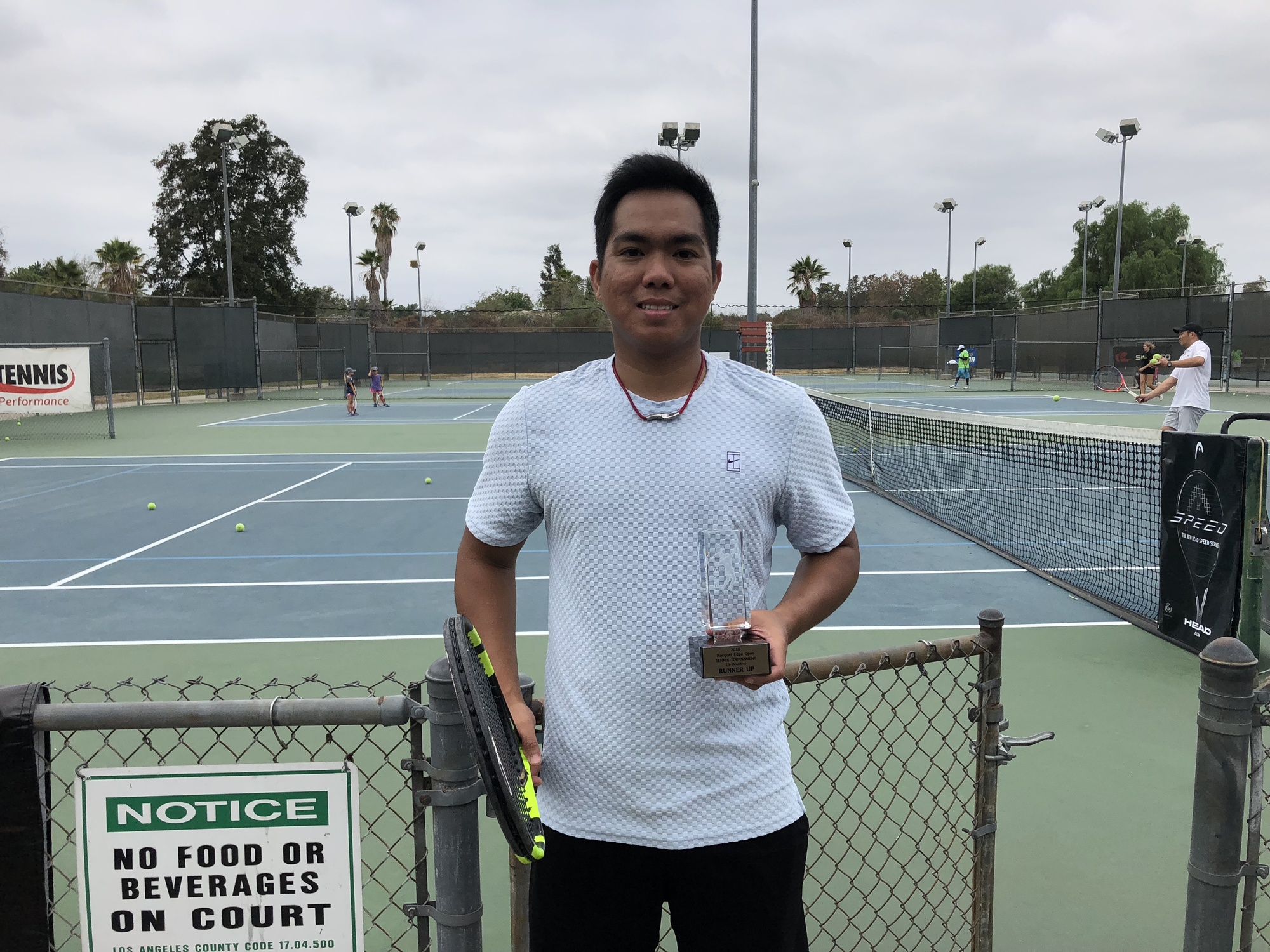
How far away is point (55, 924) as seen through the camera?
9.63 ft

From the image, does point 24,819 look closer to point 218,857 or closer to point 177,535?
point 218,857

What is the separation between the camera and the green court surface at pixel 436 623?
321cm

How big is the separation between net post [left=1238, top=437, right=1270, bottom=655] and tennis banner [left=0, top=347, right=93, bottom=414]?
18090 mm

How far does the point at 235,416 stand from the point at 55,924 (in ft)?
69.7

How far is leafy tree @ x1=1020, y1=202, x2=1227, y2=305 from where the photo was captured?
188ft

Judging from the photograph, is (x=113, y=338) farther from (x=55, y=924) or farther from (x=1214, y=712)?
(x=1214, y=712)

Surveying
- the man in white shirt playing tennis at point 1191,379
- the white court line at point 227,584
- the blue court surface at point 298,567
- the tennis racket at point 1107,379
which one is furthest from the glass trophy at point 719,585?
the tennis racket at point 1107,379

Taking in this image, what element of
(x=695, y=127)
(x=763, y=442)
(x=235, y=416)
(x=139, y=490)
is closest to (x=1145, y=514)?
(x=763, y=442)

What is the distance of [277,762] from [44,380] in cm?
1809

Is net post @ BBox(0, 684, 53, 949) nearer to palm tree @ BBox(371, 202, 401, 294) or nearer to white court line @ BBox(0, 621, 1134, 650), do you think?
white court line @ BBox(0, 621, 1134, 650)

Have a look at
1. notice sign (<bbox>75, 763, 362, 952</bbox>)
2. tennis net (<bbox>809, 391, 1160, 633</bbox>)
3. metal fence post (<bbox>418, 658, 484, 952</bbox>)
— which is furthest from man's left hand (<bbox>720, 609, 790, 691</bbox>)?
tennis net (<bbox>809, 391, 1160, 633</bbox>)

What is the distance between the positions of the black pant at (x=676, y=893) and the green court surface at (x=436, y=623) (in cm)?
151

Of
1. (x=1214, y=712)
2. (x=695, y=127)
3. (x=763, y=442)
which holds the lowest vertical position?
(x=1214, y=712)

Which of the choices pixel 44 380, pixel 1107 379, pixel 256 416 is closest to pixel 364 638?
pixel 44 380
